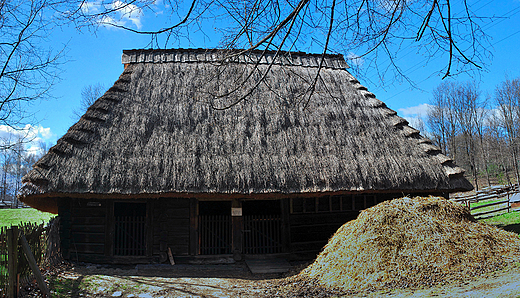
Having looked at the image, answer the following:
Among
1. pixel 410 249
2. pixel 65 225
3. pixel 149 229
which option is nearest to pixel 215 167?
pixel 149 229

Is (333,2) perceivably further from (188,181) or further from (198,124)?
(198,124)

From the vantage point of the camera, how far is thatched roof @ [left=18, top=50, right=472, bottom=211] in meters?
8.41

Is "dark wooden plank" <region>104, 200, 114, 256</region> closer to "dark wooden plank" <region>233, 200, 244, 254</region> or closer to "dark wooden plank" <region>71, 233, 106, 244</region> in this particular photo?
"dark wooden plank" <region>71, 233, 106, 244</region>

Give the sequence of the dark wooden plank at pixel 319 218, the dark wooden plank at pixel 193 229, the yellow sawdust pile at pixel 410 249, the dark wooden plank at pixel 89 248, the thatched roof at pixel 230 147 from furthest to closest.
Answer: the dark wooden plank at pixel 319 218 → the dark wooden plank at pixel 193 229 → the dark wooden plank at pixel 89 248 → the thatched roof at pixel 230 147 → the yellow sawdust pile at pixel 410 249

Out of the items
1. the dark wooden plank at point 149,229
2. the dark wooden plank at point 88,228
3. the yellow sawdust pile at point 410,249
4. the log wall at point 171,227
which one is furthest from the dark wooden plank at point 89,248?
the yellow sawdust pile at point 410,249

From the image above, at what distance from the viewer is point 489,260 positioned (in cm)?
642

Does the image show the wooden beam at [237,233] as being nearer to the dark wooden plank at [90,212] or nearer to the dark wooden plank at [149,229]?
the dark wooden plank at [149,229]

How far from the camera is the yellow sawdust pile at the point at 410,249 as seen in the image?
6.21 m

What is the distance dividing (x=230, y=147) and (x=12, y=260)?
5581 mm

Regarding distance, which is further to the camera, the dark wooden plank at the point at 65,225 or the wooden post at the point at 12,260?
the dark wooden plank at the point at 65,225

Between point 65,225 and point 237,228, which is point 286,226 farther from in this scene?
point 65,225

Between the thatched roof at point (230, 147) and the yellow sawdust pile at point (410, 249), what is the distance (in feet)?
5.09

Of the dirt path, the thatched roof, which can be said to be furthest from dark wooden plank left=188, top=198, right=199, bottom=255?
the thatched roof

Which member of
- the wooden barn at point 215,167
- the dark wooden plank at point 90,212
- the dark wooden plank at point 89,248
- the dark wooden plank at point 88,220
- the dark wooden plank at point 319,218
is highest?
the wooden barn at point 215,167
